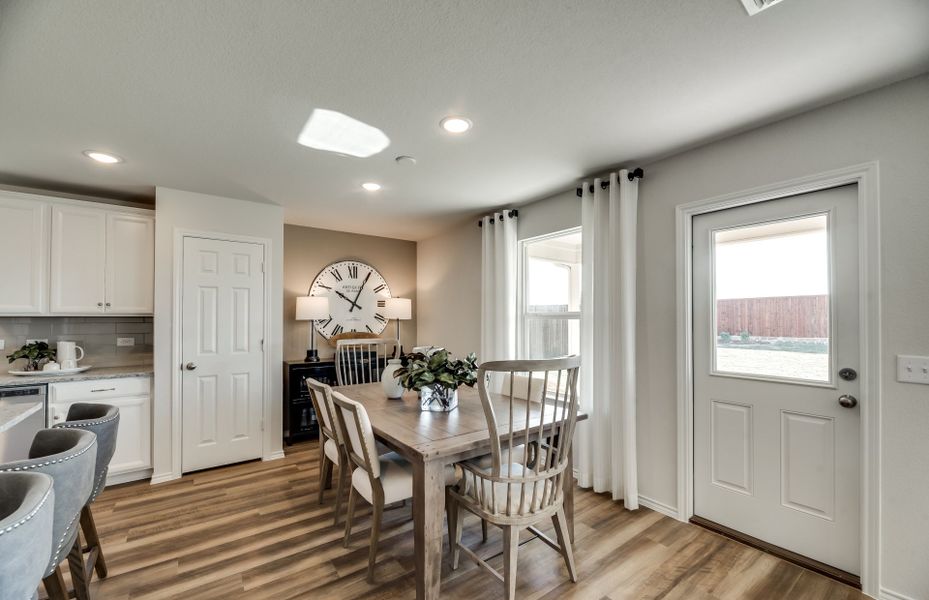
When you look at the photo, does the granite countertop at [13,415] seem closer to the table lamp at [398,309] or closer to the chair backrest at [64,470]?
the chair backrest at [64,470]

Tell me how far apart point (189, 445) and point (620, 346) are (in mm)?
3554

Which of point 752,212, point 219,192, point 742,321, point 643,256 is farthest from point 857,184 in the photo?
point 219,192

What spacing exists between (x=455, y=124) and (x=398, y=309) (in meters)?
3.06

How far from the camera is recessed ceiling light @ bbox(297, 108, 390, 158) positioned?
218 centimetres

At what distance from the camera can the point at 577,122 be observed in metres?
2.22

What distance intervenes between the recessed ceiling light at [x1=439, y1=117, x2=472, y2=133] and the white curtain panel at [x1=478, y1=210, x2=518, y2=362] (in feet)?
5.28

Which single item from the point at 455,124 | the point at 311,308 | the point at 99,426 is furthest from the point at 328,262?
the point at 99,426

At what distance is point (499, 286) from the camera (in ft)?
12.8

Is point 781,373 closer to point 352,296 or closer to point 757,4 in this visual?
point 757,4

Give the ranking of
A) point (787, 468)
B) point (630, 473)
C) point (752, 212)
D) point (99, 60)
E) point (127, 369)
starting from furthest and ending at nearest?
1. point (127, 369)
2. point (630, 473)
3. point (752, 212)
4. point (787, 468)
5. point (99, 60)

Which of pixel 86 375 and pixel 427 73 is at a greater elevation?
pixel 427 73

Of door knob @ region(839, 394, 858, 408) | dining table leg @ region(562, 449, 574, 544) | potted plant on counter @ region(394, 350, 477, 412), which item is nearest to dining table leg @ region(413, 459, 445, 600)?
potted plant on counter @ region(394, 350, 477, 412)

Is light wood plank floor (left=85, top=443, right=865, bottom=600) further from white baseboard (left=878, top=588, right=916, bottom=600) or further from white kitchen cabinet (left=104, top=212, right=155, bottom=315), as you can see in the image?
white kitchen cabinet (left=104, top=212, right=155, bottom=315)

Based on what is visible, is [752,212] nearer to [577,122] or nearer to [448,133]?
[577,122]
